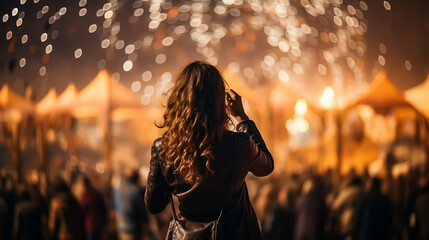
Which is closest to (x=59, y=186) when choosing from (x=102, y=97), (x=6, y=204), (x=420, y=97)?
(x=6, y=204)

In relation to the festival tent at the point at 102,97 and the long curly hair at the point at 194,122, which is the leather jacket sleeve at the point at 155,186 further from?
the festival tent at the point at 102,97

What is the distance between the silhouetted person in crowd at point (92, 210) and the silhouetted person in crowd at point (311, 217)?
10.4 ft

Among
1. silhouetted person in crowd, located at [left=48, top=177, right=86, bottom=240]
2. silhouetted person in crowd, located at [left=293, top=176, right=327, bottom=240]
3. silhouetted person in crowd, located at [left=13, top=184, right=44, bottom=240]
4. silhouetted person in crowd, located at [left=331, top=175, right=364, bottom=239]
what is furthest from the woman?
silhouetted person in crowd, located at [left=331, top=175, right=364, bottom=239]

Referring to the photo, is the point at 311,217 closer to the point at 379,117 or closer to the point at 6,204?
the point at 379,117

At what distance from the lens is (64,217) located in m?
10.9

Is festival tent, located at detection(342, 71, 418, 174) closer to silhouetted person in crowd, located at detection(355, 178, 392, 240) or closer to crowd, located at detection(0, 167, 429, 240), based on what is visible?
crowd, located at detection(0, 167, 429, 240)

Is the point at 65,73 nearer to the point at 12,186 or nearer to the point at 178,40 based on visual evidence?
the point at 12,186

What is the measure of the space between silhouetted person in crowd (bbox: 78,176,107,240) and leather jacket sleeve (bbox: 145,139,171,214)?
841 cm

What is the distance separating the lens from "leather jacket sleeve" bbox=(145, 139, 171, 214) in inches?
154

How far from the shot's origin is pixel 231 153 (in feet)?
12.5

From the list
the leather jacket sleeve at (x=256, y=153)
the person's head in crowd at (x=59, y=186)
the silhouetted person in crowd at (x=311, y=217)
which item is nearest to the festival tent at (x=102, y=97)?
the person's head in crowd at (x=59, y=186)

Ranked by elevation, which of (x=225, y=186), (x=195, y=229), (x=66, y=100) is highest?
(x=225, y=186)

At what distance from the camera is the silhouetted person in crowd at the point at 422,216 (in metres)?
9.88

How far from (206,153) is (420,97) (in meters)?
8.34
